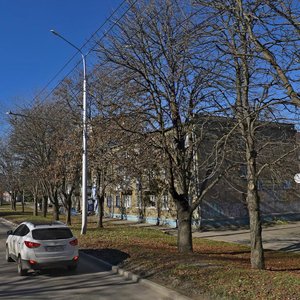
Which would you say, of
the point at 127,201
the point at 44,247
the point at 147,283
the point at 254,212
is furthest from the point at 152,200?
the point at 147,283

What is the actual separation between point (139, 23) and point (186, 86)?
2.69 m

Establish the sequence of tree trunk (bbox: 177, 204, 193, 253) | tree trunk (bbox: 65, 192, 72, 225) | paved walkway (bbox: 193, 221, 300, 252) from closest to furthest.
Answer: tree trunk (bbox: 177, 204, 193, 253)
paved walkway (bbox: 193, 221, 300, 252)
tree trunk (bbox: 65, 192, 72, 225)

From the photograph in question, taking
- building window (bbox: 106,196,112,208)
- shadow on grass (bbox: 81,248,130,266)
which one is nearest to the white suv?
shadow on grass (bbox: 81,248,130,266)

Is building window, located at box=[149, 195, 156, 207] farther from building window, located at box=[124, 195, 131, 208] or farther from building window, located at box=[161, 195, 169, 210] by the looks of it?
building window, located at box=[124, 195, 131, 208]

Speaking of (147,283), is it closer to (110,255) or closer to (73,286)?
(73,286)

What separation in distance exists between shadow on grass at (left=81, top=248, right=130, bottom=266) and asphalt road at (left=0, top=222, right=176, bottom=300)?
0.62 meters

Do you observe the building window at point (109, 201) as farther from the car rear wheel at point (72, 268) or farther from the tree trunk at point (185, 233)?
the car rear wheel at point (72, 268)

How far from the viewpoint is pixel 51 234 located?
12023mm

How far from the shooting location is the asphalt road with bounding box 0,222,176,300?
9.10 meters

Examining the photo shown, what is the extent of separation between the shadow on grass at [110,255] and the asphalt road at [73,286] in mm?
620

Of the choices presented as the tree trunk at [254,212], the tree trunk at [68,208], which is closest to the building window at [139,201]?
the tree trunk at [68,208]

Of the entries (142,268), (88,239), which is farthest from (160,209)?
(142,268)

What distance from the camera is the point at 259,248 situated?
12.7m

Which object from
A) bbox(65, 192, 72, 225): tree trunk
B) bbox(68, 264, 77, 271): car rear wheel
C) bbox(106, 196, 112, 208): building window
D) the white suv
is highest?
bbox(106, 196, 112, 208): building window
